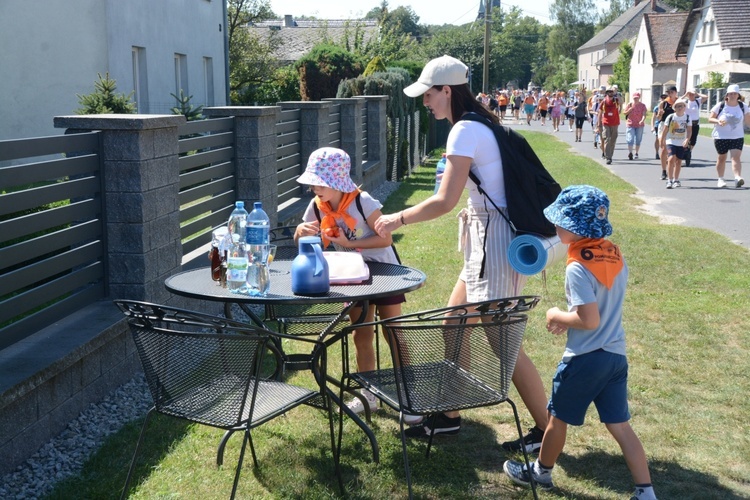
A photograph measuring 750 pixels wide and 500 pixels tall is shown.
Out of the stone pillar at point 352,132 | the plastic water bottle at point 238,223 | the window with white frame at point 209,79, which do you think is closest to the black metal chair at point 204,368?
the plastic water bottle at point 238,223

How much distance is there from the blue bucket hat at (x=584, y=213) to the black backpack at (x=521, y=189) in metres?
0.44

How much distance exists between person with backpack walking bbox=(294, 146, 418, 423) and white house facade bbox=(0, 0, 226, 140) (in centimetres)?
1377

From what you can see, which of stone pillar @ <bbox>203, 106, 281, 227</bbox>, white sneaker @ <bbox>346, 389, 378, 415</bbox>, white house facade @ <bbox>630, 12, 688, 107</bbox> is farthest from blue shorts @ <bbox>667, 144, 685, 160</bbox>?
white house facade @ <bbox>630, 12, 688, 107</bbox>

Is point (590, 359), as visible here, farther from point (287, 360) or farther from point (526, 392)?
point (287, 360)

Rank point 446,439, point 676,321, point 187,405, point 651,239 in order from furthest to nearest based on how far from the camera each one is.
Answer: point 651,239 → point 676,321 → point 446,439 → point 187,405

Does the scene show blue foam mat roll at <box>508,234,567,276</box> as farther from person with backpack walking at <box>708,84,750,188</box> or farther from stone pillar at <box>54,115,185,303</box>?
person with backpack walking at <box>708,84,750,188</box>

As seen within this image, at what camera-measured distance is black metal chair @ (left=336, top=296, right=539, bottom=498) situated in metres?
3.93

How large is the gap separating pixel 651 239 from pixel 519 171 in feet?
25.7

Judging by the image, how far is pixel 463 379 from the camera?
412 cm

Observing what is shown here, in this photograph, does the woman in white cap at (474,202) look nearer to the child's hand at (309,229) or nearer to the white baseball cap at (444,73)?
the white baseball cap at (444,73)

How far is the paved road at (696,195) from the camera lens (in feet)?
44.1

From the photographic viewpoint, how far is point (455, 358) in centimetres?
402

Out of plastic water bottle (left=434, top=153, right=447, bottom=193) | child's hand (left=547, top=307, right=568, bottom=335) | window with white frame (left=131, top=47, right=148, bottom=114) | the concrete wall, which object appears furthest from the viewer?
→ window with white frame (left=131, top=47, right=148, bottom=114)

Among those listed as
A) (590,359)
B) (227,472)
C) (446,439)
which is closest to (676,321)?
(446,439)
